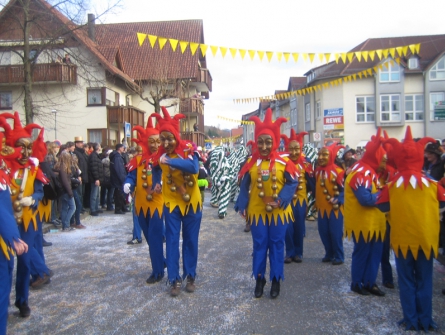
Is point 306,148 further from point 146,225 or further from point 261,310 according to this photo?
point 261,310

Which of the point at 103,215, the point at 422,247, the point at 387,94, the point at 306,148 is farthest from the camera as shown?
the point at 387,94

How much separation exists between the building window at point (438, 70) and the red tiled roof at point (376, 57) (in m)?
0.51

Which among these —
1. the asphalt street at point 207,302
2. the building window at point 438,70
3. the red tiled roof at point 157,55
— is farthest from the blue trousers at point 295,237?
the building window at point 438,70

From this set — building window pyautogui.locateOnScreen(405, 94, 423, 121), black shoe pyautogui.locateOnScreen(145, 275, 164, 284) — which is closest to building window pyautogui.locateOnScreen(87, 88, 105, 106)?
black shoe pyautogui.locateOnScreen(145, 275, 164, 284)

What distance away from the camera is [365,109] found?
1377 inches

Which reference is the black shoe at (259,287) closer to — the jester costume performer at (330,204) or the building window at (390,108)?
the jester costume performer at (330,204)

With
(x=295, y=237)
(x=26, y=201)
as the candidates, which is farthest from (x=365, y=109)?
(x=26, y=201)

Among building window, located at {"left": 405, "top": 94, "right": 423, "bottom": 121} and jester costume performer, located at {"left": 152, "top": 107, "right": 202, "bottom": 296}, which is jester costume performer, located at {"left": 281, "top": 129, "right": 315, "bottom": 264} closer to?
jester costume performer, located at {"left": 152, "top": 107, "right": 202, "bottom": 296}

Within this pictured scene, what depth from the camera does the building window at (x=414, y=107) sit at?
35000 mm

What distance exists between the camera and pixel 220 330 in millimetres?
4406

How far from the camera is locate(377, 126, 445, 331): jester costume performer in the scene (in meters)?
4.27

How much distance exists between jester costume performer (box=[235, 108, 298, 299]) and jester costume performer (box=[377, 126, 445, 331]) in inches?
55.5

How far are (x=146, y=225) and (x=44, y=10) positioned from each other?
40.0 ft

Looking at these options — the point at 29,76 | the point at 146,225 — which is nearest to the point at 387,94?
the point at 29,76
